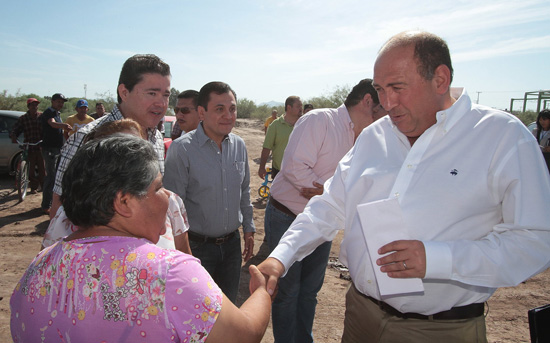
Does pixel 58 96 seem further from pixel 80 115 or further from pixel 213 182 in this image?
pixel 213 182

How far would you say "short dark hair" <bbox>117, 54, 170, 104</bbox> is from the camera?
101 inches

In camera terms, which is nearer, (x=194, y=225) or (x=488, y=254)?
(x=488, y=254)

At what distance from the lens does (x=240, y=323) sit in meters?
1.29

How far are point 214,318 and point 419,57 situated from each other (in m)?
1.61

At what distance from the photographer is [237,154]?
330 centimetres

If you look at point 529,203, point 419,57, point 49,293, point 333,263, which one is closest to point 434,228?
point 529,203

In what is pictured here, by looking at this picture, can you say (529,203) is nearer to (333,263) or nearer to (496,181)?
(496,181)

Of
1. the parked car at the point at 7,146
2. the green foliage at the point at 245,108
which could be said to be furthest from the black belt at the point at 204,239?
the green foliage at the point at 245,108

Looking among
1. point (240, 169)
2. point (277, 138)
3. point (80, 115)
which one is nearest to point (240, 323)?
point (240, 169)

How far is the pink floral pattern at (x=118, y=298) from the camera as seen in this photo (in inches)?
45.4

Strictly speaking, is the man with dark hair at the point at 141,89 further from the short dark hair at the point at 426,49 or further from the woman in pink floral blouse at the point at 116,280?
the short dark hair at the point at 426,49

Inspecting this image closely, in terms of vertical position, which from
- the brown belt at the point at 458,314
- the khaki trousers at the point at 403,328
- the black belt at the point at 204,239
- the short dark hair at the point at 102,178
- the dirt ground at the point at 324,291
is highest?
the short dark hair at the point at 102,178

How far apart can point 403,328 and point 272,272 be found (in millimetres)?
743

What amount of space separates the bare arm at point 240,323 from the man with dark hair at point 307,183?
174 centimetres
